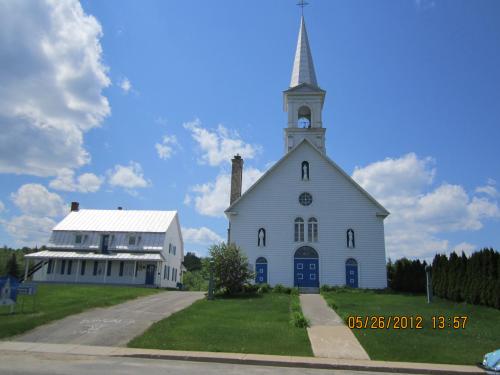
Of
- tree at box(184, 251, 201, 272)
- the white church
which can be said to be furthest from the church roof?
tree at box(184, 251, 201, 272)

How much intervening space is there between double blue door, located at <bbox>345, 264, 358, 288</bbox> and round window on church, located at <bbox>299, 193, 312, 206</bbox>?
17.1 feet

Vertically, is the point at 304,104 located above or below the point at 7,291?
above

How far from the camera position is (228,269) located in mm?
25672

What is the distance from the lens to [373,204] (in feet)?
103

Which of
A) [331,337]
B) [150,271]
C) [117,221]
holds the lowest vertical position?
[331,337]

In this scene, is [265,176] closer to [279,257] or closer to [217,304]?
[279,257]

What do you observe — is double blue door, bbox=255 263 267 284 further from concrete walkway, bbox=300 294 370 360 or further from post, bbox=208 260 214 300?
concrete walkway, bbox=300 294 370 360

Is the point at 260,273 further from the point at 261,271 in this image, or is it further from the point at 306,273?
the point at 306,273

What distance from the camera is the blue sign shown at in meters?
16.9

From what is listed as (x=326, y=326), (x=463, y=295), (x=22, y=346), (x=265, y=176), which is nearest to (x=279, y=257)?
(x=265, y=176)

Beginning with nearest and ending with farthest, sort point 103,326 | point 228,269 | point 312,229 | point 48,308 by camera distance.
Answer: point 103,326 → point 48,308 → point 228,269 → point 312,229

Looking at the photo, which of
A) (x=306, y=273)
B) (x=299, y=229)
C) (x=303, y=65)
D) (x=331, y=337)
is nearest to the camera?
(x=331, y=337)

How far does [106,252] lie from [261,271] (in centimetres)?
1734
